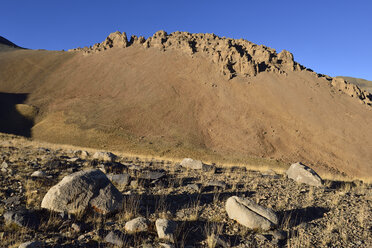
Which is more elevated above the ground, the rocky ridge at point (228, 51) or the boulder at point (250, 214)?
the rocky ridge at point (228, 51)

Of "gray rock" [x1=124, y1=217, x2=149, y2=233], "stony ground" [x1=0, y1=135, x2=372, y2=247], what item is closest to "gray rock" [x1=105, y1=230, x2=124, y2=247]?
"stony ground" [x1=0, y1=135, x2=372, y2=247]

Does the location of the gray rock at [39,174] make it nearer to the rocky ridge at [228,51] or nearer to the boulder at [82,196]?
the boulder at [82,196]

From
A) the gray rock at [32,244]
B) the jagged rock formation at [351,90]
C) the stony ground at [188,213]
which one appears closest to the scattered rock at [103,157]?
the stony ground at [188,213]

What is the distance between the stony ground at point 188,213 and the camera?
461 cm

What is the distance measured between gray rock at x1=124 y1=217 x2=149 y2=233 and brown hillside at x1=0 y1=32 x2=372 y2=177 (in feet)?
75.2

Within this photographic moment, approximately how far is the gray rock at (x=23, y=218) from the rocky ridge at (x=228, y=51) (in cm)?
3981

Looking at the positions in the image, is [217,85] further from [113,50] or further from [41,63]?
[41,63]

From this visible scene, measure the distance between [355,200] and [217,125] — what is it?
27.0 meters

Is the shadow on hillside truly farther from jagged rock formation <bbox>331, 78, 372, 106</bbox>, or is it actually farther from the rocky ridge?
jagged rock formation <bbox>331, 78, 372, 106</bbox>

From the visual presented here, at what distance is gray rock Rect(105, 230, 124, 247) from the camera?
430 centimetres

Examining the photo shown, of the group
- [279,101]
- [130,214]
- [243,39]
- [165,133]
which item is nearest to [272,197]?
[130,214]

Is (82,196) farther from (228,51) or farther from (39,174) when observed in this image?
(228,51)

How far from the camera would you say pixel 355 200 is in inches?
330

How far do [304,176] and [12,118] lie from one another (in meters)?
41.0
